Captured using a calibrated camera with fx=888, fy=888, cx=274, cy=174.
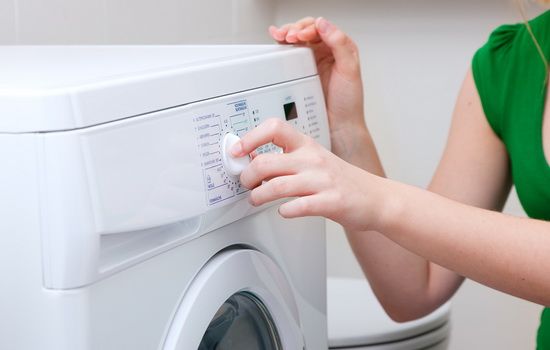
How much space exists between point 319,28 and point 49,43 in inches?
16.2

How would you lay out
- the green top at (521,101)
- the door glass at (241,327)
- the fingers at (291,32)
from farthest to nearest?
1. the green top at (521,101)
2. the fingers at (291,32)
3. the door glass at (241,327)

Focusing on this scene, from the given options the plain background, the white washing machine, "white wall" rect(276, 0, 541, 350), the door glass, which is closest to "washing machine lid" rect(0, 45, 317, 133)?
the white washing machine

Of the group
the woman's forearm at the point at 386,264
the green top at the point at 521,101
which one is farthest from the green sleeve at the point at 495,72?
the woman's forearm at the point at 386,264

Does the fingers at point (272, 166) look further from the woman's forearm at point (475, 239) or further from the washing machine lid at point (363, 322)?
the washing machine lid at point (363, 322)

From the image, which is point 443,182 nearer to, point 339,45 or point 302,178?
point 339,45

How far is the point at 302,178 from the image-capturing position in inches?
31.0

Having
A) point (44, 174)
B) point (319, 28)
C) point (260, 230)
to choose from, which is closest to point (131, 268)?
point (44, 174)

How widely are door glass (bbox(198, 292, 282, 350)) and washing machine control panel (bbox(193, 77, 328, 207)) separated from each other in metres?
0.13

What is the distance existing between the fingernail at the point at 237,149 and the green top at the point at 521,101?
20.4 inches

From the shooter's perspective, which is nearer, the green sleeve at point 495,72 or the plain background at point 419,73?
the green sleeve at point 495,72

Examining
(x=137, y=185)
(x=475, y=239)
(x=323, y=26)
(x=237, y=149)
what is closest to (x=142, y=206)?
(x=137, y=185)

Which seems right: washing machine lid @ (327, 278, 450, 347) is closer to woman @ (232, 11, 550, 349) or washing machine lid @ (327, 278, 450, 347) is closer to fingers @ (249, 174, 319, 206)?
woman @ (232, 11, 550, 349)

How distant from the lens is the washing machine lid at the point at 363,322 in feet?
4.44

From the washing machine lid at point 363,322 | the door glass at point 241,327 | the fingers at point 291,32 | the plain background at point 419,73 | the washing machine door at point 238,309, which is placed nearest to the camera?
the washing machine door at point 238,309
